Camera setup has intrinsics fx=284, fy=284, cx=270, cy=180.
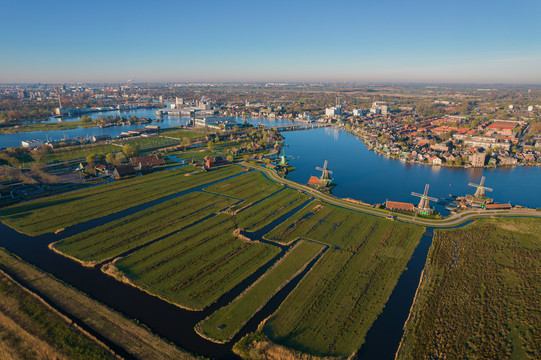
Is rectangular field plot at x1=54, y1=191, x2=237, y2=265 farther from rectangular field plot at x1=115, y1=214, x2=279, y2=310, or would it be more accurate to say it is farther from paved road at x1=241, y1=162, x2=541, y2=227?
paved road at x1=241, y1=162, x2=541, y2=227

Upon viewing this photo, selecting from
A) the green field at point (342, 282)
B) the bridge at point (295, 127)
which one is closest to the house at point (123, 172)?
the green field at point (342, 282)

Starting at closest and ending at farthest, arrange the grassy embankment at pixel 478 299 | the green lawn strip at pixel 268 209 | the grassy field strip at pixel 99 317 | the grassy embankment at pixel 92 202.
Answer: the grassy field strip at pixel 99 317
the grassy embankment at pixel 478 299
the grassy embankment at pixel 92 202
the green lawn strip at pixel 268 209

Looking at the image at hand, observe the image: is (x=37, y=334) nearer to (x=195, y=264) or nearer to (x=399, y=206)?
(x=195, y=264)

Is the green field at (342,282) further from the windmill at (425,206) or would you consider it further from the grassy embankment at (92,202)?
the grassy embankment at (92,202)

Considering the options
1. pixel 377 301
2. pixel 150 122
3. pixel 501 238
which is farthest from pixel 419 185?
pixel 150 122

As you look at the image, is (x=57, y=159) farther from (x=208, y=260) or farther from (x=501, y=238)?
(x=501, y=238)

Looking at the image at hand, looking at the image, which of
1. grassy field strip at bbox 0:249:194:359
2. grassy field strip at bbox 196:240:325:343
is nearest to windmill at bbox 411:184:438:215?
grassy field strip at bbox 196:240:325:343

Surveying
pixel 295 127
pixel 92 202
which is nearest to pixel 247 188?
pixel 92 202
